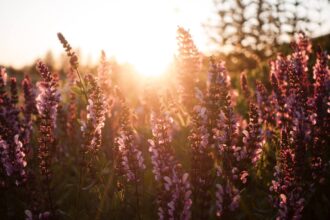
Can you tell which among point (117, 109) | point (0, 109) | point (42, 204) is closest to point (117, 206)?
point (42, 204)

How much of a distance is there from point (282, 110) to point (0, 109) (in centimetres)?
353

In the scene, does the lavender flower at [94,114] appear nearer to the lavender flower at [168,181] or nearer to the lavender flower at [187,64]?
the lavender flower at [168,181]

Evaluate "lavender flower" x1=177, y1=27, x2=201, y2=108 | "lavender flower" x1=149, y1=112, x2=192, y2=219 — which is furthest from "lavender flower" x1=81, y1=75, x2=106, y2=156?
"lavender flower" x1=177, y1=27, x2=201, y2=108

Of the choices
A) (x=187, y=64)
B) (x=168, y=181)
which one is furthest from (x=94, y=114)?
(x=187, y=64)

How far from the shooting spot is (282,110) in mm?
5336

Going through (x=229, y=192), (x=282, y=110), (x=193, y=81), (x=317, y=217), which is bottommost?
(x=317, y=217)

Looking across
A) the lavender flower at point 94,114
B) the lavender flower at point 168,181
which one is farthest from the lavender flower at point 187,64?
the lavender flower at point 168,181

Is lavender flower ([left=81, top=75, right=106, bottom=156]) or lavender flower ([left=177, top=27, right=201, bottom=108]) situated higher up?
lavender flower ([left=177, top=27, right=201, bottom=108])

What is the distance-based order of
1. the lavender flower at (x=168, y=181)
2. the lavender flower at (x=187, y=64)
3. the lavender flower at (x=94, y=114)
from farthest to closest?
the lavender flower at (x=187, y=64)
the lavender flower at (x=94, y=114)
the lavender flower at (x=168, y=181)

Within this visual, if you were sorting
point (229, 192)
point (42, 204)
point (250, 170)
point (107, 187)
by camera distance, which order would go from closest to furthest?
point (42, 204) → point (229, 192) → point (107, 187) → point (250, 170)

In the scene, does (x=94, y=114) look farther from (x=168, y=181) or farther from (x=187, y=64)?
(x=187, y=64)

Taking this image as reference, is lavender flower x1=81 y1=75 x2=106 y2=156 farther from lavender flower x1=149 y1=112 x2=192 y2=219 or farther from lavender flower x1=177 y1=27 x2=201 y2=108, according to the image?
lavender flower x1=177 y1=27 x2=201 y2=108

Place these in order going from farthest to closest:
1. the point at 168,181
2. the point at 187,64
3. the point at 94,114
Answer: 1. the point at 187,64
2. the point at 94,114
3. the point at 168,181

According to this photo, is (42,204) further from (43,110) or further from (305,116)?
(305,116)
